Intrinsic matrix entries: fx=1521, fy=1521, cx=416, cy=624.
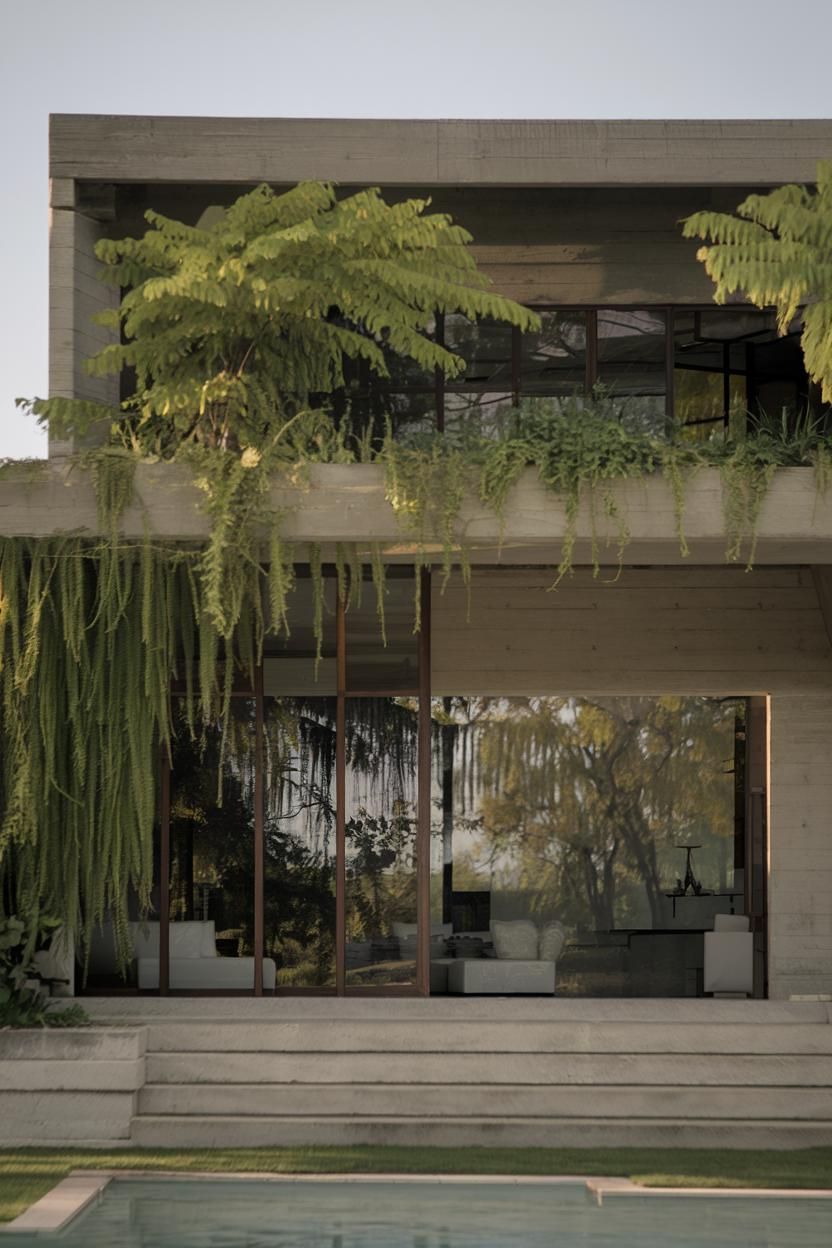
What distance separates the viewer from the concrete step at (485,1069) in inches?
400

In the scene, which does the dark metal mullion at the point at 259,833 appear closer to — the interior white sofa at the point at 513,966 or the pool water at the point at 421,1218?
the interior white sofa at the point at 513,966

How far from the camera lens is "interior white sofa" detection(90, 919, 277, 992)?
39.0 ft

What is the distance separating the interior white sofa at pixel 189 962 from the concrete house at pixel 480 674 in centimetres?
2

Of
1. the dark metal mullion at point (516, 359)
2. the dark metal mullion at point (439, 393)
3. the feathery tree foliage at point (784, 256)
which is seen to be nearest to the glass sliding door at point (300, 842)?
the dark metal mullion at point (439, 393)

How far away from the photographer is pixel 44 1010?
411 inches

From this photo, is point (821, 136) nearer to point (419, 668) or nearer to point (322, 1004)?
point (419, 668)

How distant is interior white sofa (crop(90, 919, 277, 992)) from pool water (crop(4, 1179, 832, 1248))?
11.2 ft

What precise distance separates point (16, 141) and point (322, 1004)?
47.5ft

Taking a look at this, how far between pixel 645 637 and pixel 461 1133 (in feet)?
16.0

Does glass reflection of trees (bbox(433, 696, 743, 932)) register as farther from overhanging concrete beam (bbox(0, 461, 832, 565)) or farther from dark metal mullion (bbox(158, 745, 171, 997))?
overhanging concrete beam (bbox(0, 461, 832, 565))

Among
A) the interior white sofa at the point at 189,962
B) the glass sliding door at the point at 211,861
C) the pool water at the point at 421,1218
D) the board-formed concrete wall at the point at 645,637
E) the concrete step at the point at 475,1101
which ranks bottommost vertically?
the pool water at the point at 421,1218

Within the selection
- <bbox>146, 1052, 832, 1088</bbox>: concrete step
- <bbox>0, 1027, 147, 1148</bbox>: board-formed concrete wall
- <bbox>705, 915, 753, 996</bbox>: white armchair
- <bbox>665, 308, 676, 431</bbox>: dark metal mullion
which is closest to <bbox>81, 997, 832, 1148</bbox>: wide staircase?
<bbox>146, 1052, 832, 1088</bbox>: concrete step

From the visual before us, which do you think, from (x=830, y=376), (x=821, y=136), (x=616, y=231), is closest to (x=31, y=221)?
(x=616, y=231)

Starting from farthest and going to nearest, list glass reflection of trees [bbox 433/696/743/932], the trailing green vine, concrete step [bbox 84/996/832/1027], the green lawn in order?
glass reflection of trees [bbox 433/696/743/932] → concrete step [bbox 84/996/832/1027] → the trailing green vine → the green lawn
